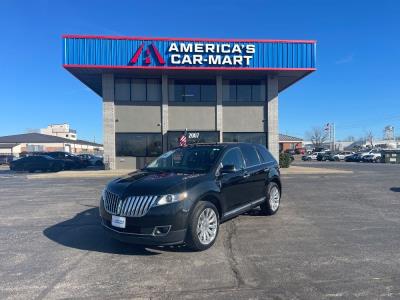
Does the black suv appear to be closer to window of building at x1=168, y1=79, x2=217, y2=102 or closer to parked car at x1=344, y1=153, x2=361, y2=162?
window of building at x1=168, y1=79, x2=217, y2=102

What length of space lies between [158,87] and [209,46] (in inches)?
197

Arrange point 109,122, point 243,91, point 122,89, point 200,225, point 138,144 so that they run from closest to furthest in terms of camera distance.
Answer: point 200,225 < point 109,122 < point 122,89 < point 138,144 < point 243,91

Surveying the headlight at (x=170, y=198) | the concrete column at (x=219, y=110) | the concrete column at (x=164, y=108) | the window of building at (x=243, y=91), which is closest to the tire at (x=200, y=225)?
the headlight at (x=170, y=198)

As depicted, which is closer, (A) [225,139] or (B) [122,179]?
(B) [122,179]

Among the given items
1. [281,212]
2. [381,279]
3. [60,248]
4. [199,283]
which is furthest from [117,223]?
[281,212]

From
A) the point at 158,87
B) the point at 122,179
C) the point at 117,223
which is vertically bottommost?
the point at 117,223

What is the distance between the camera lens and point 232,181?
6.06 meters

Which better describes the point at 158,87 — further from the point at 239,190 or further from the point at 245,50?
the point at 239,190

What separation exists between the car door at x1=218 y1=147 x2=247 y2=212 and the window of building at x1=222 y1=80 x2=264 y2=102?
18790 mm

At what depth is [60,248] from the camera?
542cm

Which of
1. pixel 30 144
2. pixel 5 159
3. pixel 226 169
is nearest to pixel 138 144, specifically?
pixel 226 169

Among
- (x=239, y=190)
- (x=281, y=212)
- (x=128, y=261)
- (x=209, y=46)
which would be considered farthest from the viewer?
(x=209, y=46)

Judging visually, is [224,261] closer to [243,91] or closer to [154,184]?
[154,184]

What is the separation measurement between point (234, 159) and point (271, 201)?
6.14ft
